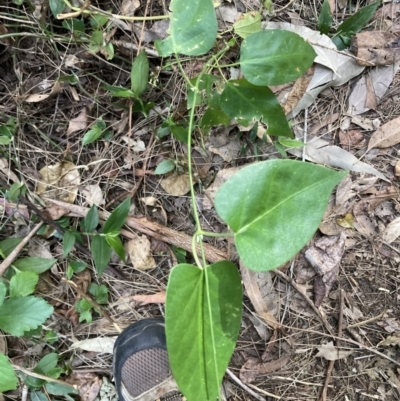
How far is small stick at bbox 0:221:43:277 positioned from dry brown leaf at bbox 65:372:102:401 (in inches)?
13.9

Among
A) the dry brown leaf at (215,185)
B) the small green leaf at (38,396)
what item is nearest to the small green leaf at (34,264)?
the small green leaf at (38,396)

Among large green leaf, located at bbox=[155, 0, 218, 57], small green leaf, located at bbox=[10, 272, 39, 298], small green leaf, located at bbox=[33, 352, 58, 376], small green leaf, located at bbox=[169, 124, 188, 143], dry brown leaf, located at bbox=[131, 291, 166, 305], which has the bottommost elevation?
small green leaf, located at bbox=[33, 352, 58, 376]

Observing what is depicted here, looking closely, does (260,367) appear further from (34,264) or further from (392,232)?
(34,264)

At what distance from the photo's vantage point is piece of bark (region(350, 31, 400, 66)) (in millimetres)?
1168

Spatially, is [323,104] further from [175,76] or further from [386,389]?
[386,389]

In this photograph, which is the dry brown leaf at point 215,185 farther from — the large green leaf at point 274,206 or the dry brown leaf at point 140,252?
the large green leaf at point 274,206

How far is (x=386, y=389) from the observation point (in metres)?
1.23

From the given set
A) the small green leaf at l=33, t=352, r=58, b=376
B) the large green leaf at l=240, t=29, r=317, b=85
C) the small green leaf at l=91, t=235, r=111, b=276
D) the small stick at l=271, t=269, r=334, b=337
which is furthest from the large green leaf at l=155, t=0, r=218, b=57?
the small green leaf at l=33, t=352, r=58, b=376

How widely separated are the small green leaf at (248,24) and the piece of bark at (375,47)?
0.86ft

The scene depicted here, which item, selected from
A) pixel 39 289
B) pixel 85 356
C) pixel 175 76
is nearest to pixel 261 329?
pixel 85 356

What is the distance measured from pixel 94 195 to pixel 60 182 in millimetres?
103

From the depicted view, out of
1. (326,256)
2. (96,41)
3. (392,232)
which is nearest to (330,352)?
(326,256)

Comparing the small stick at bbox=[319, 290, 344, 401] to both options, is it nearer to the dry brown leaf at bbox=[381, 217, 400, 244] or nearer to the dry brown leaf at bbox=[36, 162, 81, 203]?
the dry brown leaf at bbox=[381, 217, 400, 244]

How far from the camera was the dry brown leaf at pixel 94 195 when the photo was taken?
1.22m
